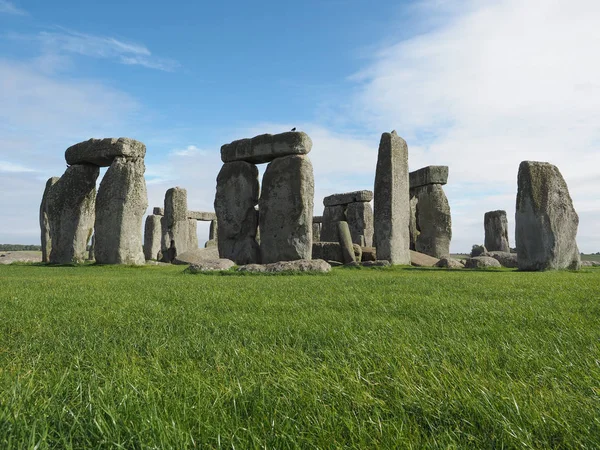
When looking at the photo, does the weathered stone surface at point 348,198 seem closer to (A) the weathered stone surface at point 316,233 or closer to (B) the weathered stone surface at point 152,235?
(A) the weathered stone surface at point 316,233

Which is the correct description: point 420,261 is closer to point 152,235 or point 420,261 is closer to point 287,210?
point 287,210

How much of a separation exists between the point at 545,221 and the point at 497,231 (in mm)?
11872

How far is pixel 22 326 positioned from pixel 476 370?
2572 mm

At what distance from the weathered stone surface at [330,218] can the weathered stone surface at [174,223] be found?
6.16 meters

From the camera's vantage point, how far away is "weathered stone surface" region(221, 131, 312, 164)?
11.8 meters

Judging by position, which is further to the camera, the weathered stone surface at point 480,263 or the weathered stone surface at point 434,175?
the weathered stone surface at point 434,175

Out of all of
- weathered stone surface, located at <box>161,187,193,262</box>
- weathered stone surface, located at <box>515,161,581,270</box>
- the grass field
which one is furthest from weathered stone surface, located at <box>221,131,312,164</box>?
the grass field

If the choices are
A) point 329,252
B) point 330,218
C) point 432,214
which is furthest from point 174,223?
point 432,214

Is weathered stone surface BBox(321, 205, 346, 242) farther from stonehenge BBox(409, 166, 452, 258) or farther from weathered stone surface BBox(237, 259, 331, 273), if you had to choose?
weathered stone surface BBox(237, 259, 331, 273)

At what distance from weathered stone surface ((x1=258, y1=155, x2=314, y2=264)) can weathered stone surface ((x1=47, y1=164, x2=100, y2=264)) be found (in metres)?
4.86

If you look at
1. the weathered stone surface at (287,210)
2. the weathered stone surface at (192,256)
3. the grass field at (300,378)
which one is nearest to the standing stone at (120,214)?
the weathered stone surface at (287,210)

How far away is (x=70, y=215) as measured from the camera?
Result: 1241 centimetres

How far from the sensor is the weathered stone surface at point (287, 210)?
11438 mm

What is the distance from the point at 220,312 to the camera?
3348 millimetres
